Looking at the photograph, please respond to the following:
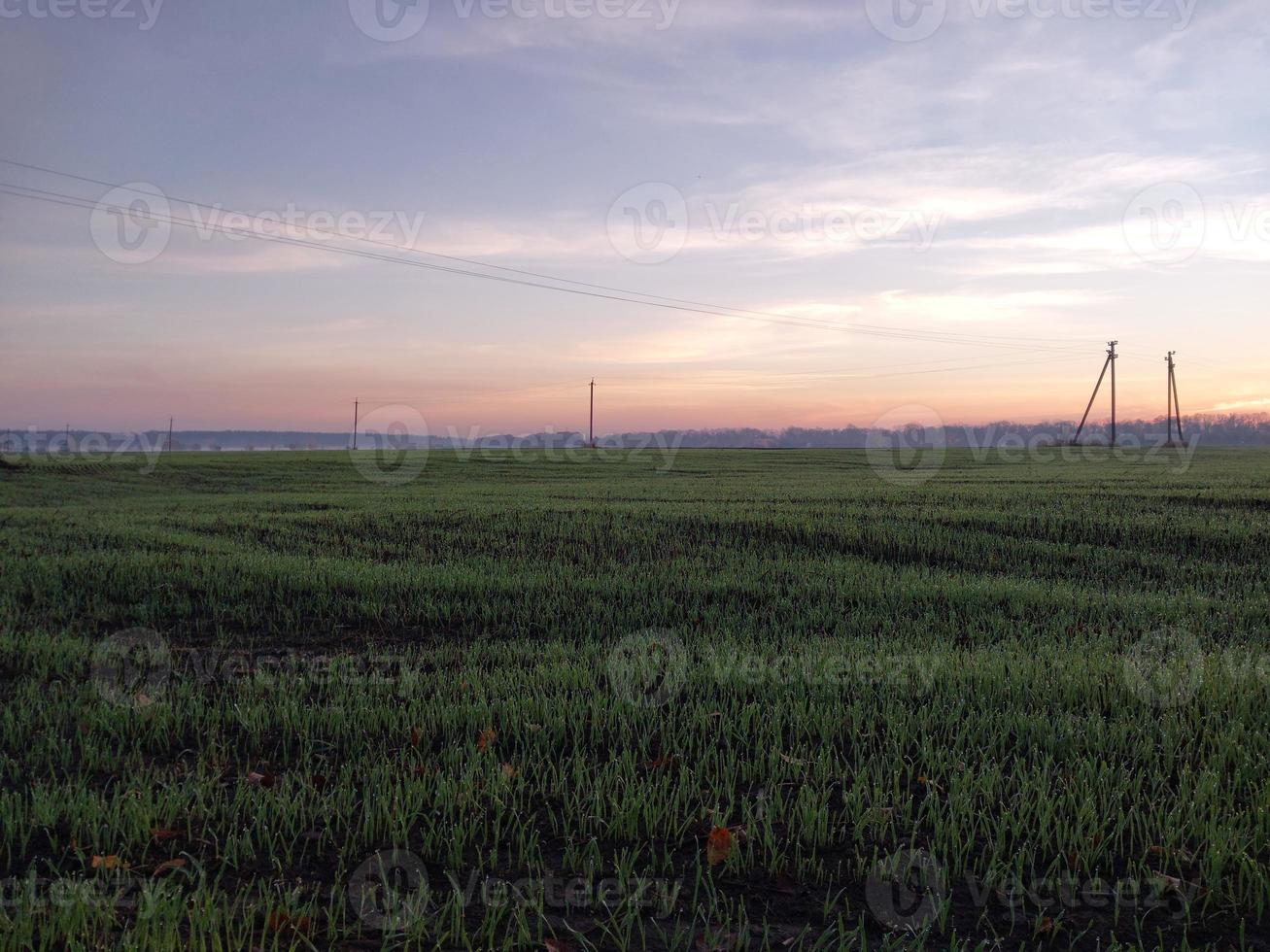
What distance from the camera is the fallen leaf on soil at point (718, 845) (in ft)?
14.5

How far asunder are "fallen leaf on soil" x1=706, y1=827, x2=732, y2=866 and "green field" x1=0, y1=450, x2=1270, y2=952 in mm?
18

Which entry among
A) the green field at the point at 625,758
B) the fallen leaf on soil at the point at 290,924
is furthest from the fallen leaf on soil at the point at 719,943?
the fallen leaf on soil at the point at 290,924

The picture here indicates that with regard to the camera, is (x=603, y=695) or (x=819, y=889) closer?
(x=819, y=889)

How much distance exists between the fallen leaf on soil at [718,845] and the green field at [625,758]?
0.06 feet

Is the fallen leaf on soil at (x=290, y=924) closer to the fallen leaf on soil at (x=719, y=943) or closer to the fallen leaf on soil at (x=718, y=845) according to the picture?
the fallen leaf on soil at (x=719, y=943)

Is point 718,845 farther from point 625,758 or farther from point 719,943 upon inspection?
point 625,758

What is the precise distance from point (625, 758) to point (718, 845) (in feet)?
4.18

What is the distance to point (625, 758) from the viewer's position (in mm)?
5648

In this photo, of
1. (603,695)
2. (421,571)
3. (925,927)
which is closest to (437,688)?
(603,695)

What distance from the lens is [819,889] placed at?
14.0 ft

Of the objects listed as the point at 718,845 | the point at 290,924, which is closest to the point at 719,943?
the point at 718,845

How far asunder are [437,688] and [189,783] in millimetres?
2658

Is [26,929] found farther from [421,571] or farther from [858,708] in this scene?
[421,571]

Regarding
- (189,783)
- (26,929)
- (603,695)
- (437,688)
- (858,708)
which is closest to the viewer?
(26,929)
